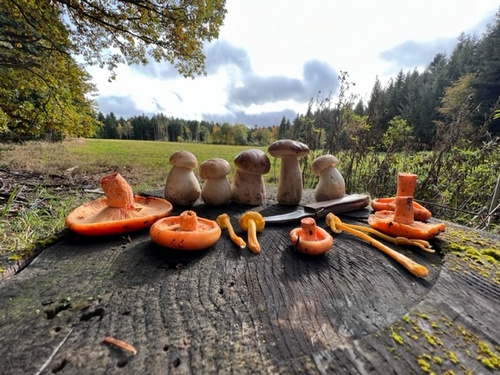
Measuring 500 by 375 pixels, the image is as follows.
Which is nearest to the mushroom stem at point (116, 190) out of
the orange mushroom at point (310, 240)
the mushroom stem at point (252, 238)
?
the mushroom stem at point (252, 238)

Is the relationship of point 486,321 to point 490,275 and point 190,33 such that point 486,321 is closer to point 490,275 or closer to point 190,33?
point 490,275

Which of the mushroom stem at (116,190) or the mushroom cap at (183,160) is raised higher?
the mushroom cap at (183,160)

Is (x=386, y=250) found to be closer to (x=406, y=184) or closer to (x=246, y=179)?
(x=406, y=184)

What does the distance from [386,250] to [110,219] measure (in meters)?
1.28

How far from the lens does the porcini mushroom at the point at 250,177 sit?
67.9 inches

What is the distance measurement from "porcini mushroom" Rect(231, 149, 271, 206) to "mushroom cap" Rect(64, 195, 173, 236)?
0.54 metres

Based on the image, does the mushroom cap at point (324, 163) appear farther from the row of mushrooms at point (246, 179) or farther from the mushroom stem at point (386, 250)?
the mushroom stem at point (386, 250)

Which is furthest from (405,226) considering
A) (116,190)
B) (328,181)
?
(116,190)

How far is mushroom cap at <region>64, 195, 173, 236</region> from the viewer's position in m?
1.12

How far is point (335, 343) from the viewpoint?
0.59 metres

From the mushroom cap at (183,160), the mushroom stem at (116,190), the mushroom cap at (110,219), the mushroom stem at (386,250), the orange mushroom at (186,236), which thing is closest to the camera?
the mushroom stem at (386,250)

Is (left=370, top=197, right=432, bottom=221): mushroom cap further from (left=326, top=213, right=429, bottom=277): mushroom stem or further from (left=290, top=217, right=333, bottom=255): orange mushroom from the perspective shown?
(left=290, top=217, right=333, bottom=255): orange mushroom

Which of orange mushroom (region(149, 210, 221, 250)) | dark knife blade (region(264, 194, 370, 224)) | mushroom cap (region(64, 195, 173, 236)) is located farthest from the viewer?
dark knife blade (region(264, 194, 370, 224))

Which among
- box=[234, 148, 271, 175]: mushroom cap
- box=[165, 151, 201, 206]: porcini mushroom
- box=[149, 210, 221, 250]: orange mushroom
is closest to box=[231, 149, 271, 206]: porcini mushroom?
box=[234, 148, 271, 175]: mushroom cap
